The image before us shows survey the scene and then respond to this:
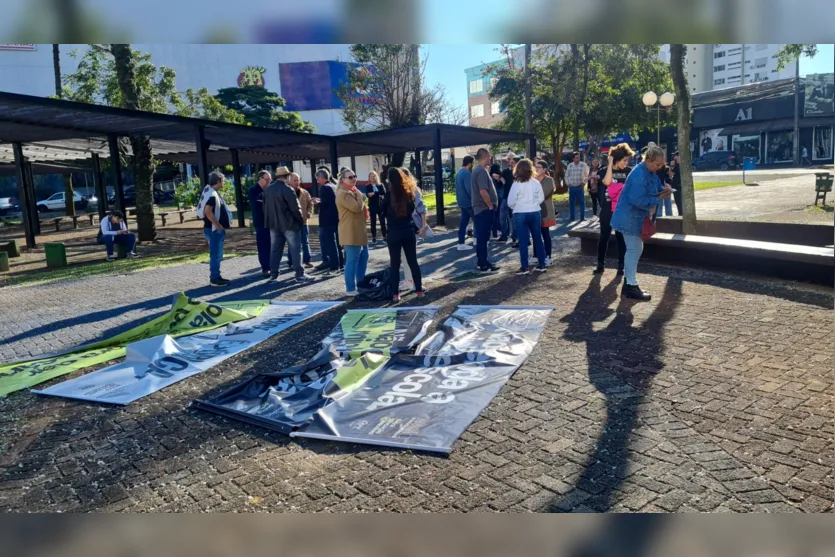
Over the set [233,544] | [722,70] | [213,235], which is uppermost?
[722,70]

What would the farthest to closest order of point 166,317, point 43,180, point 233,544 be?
point 43,180 → point 166,317 → point 233,544

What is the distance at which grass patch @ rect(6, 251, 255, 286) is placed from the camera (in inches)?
508

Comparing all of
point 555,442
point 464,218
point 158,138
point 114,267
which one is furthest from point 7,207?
point 555,442

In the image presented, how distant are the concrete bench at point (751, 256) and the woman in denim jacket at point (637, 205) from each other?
1853mm

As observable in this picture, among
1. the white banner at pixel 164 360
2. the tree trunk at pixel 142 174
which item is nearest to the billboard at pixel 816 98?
the tree trunk at pixel 142 174

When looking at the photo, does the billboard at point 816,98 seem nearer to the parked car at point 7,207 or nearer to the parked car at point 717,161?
the parked car at point 717,161

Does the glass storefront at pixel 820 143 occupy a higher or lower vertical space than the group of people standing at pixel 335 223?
higher

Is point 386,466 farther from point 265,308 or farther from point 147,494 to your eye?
point 265,308

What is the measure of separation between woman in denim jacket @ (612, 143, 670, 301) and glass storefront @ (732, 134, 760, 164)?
4719 centimetres

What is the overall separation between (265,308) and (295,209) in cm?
235

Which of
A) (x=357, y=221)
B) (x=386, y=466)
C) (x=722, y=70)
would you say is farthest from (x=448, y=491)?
(x=722, y=70)

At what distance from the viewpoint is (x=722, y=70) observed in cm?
8750

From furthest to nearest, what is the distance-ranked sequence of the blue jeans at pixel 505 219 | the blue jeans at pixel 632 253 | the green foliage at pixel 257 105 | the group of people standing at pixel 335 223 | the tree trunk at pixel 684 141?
1. the green foliage at pixel 257 105
2. the blue jeans at pixel 505 219
3. the tree trunk at pixel 684 141
4. the group of people standing at pixel 335 223
5. the blue jeans at pixel 632 253

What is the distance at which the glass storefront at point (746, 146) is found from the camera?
49.2 m
